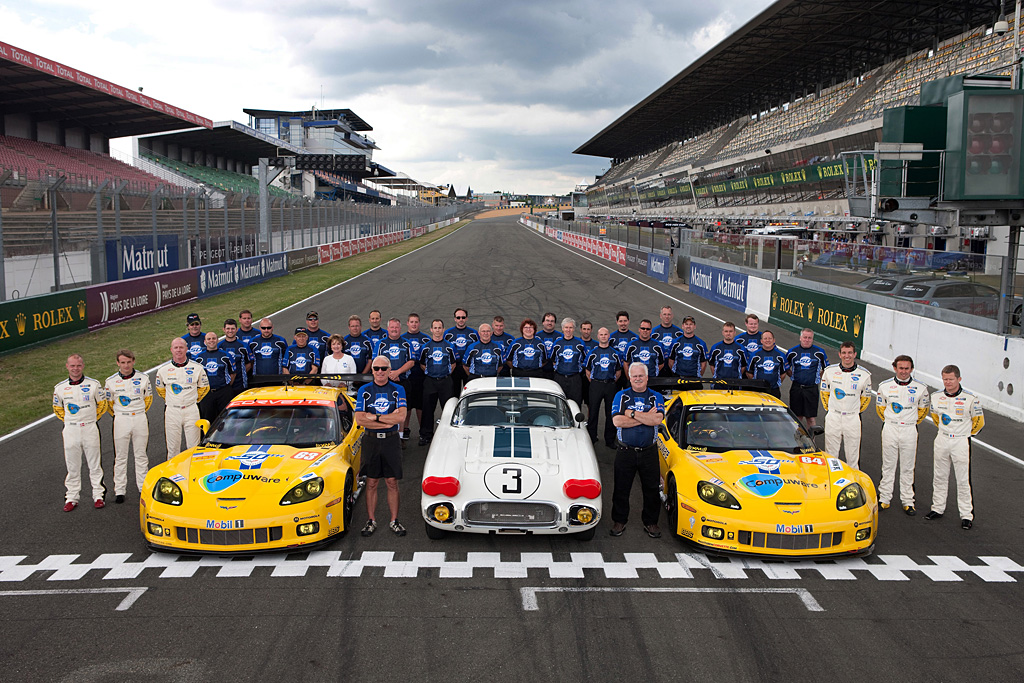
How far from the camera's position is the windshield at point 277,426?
23.8ft

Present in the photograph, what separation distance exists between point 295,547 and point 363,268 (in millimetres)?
30438

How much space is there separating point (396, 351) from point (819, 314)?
39.7 ft

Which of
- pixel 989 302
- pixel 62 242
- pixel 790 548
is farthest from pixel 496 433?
pixel 62 242

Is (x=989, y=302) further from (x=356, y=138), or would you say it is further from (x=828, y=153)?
(x=356, y=138)

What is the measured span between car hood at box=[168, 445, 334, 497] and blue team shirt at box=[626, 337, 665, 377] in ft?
14.8

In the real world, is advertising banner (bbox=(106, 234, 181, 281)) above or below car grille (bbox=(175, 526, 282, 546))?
above

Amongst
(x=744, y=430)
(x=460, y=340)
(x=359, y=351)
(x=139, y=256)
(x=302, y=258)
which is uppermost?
(x=139, y=256)

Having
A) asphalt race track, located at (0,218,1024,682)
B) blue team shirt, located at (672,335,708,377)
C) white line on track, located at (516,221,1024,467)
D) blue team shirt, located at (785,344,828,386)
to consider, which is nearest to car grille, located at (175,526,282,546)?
asphalt race track, located at (0,218,1024,682)

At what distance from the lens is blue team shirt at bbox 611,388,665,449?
264 inches

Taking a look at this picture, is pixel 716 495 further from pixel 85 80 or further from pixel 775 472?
pixel 85 80

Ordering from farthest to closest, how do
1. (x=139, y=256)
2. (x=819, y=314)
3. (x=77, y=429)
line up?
(x=139, y=256), (x=819, y=314), (x=77, y=429)

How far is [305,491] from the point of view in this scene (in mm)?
6316

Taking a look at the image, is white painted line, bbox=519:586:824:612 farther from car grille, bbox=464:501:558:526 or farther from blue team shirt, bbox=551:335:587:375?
blue team shirt, bbox=551:335:587:375

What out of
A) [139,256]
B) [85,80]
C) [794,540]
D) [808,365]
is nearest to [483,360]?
[808,365]
